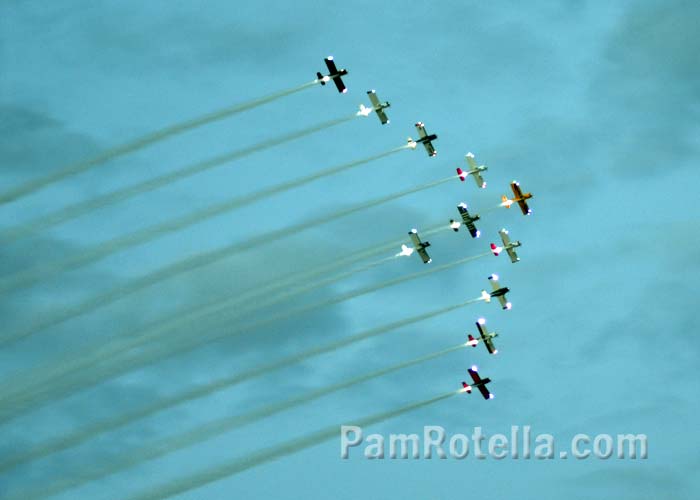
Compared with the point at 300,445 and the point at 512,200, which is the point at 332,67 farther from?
the point at 300,445

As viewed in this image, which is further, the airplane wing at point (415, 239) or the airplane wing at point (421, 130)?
the airplane wing at point (421, 130)

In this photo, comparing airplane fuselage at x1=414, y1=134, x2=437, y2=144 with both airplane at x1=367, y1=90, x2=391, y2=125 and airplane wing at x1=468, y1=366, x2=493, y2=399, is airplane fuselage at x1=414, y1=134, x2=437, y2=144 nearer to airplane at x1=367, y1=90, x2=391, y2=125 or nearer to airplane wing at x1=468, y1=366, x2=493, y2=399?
airplane at x1=367, y1=90, x2=391, y2=125

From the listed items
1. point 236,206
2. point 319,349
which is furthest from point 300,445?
point 236,206

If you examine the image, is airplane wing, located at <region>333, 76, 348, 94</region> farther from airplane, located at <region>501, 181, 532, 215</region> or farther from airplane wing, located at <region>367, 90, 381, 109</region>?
airplane, located at <region>501, 181, 532, 215</region>

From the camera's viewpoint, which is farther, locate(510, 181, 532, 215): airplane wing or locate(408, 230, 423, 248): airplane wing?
locate(510, 181, 532, 215): airplane wing

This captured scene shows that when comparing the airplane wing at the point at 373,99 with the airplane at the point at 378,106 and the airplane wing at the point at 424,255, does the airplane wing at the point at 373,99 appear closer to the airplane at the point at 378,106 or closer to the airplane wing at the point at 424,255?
the airplane at the point at 378,106

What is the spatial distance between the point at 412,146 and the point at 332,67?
1146 centimetres

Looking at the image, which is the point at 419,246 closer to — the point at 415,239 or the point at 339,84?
the point at 415,239

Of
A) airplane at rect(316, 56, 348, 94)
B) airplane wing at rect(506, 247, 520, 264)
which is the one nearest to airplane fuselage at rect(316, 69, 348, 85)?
airplane at rect(316, 56, 348, 94)

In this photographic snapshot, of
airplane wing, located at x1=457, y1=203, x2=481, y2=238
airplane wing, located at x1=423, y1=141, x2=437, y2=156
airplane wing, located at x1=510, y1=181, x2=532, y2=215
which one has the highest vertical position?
airplane wing, located at x1=423, y1=141, x2=437, y2=156

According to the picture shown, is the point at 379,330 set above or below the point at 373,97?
below

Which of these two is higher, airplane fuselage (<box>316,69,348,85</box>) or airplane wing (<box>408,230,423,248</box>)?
airplane fuselage (<box>316,69,348,85</box>)

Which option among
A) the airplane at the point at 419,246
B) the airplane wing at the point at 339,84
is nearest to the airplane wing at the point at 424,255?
the airplane at the point at 419,246

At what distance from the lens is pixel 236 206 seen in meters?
130
